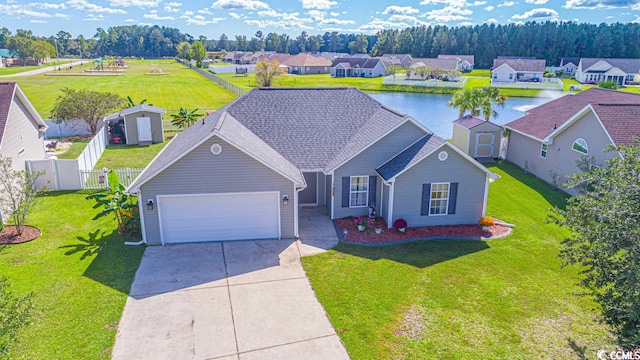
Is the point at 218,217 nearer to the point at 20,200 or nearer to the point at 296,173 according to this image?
the point at 296,173

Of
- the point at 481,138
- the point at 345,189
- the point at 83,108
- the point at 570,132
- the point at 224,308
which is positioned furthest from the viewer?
the point at 83,108

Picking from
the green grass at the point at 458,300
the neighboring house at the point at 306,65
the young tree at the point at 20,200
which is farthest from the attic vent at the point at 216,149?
the neighboring house at the point at 306,65

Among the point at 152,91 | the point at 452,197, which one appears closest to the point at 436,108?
the point at 152,91

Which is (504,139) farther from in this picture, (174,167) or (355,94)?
(174,167)

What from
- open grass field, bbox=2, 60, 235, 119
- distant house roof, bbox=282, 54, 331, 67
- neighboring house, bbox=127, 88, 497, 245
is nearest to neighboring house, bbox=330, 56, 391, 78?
distant house roof, bbox=282, 54, 331, 67

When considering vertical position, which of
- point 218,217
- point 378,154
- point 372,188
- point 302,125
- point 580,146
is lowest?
point 218,217
